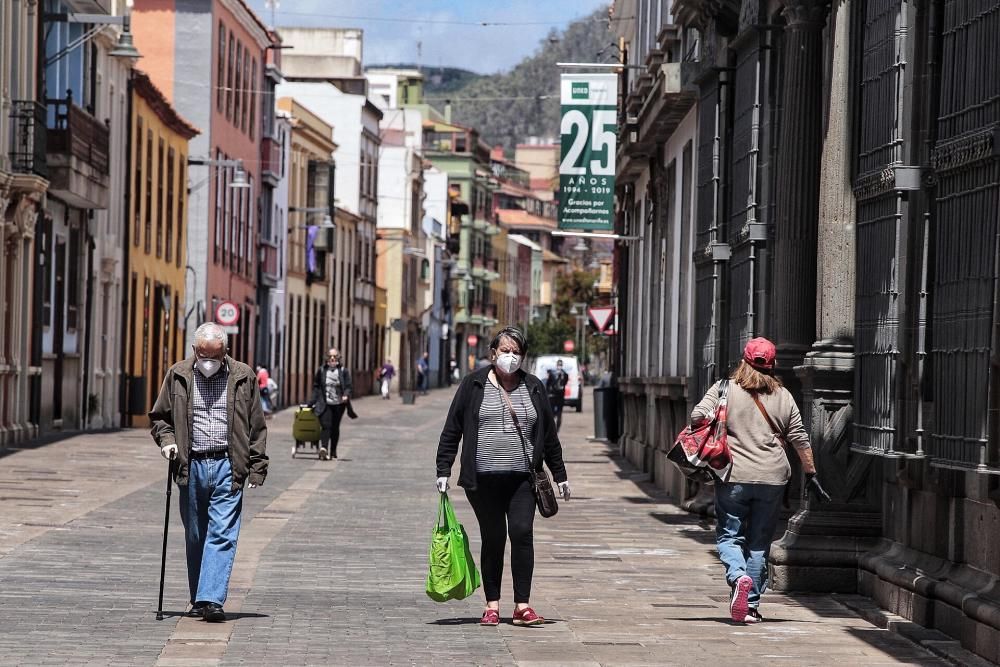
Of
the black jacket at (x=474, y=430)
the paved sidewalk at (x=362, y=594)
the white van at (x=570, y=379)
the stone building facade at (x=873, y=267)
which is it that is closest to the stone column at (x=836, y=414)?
the stone building facade at (x=873, y=267)

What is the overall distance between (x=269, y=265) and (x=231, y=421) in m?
55.0

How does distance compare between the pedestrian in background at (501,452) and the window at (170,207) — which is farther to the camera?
the window at (170,207)

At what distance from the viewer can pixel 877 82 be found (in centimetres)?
1300

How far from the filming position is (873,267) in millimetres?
12836

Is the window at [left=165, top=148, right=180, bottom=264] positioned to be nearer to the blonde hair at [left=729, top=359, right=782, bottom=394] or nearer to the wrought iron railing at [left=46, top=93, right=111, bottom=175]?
the wrought iron railing at [left=46, top=93, right=111, bottom=175]

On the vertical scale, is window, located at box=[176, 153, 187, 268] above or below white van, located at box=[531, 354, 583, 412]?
above

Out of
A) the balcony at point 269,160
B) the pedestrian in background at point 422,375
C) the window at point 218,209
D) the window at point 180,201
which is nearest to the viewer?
the window at point 180,201

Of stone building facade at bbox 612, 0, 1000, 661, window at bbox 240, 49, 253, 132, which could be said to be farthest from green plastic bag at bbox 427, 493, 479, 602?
window at bbox 240, 49, 253, 132

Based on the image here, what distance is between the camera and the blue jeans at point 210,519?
11.9 m

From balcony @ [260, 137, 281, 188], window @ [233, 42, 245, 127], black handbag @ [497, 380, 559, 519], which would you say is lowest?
black handbag @ [497, 380, 559, 519]

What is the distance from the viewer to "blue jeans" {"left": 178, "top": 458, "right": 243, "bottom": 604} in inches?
467

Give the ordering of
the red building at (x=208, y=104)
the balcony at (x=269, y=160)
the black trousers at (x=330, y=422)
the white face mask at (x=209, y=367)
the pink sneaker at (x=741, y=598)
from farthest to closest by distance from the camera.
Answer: the balcony at (x=269, y=160)
the red building at (x=208, y=104)
the black trousers at (x=330, y=422)
the pink sneaker at (x=741, y=598)
the white face mask at (x=209, y=367)

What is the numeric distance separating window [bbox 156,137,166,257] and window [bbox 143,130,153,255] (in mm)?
848

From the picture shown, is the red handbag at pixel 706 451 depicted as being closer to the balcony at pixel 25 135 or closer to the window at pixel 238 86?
the balcony at pixel 25 135
